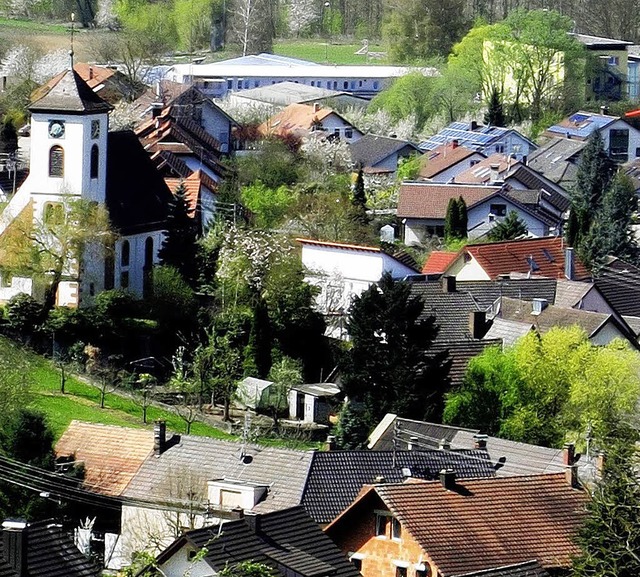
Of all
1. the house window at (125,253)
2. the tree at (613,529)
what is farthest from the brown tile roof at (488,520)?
the house window at (125,253)

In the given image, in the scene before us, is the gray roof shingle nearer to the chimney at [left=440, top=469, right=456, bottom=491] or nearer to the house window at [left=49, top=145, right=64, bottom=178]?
the chimney at [left=440, top=469, right=456, bottom=491]

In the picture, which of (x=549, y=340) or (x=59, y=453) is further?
(x=549, y=340)

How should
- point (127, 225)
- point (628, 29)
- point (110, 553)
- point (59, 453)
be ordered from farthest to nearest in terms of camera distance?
point (628, 29) → point (127, 225) → point (59, 453) → point (110, 553)

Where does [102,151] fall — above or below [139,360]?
above

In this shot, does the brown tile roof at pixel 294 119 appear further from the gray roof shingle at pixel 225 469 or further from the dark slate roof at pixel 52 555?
the dark slate roof at pixel 52 555

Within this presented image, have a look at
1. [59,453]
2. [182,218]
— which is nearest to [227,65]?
[182,218]

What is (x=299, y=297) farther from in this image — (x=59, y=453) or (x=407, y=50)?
(x=407, y=50)

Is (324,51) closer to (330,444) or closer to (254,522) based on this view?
(330,444)
